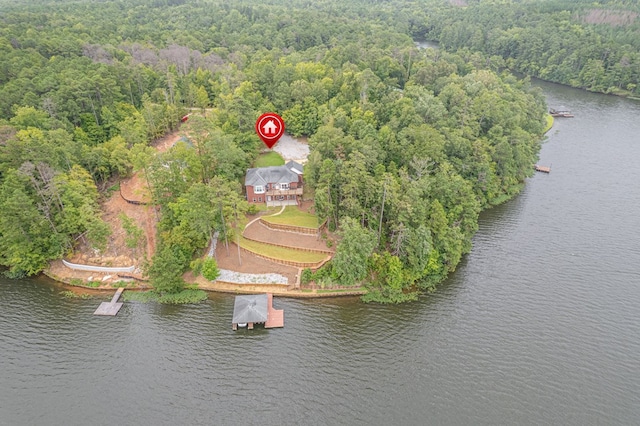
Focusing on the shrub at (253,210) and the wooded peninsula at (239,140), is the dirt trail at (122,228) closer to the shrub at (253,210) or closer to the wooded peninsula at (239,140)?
the wooded peninsula at (239,140)

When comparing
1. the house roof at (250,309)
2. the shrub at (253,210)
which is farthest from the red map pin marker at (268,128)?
the house roof at (250,309)

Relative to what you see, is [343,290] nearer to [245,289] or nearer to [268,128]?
[245,289]

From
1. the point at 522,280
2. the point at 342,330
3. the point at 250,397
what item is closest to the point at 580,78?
the point at 522,280

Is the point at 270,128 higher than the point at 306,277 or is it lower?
higher

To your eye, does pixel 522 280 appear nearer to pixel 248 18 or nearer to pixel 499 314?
pixel 499 314

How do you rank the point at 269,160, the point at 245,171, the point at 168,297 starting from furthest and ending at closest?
the point at 269,160 → the point at 245,171 → the point at 168,297

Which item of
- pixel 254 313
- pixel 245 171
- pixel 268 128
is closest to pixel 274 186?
pixel 245 171

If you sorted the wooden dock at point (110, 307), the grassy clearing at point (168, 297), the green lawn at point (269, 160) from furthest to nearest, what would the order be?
the green lawn at point (269, 160) → the grassy clearing at point (168, 297) → the wooden dock at point (110, 307)
